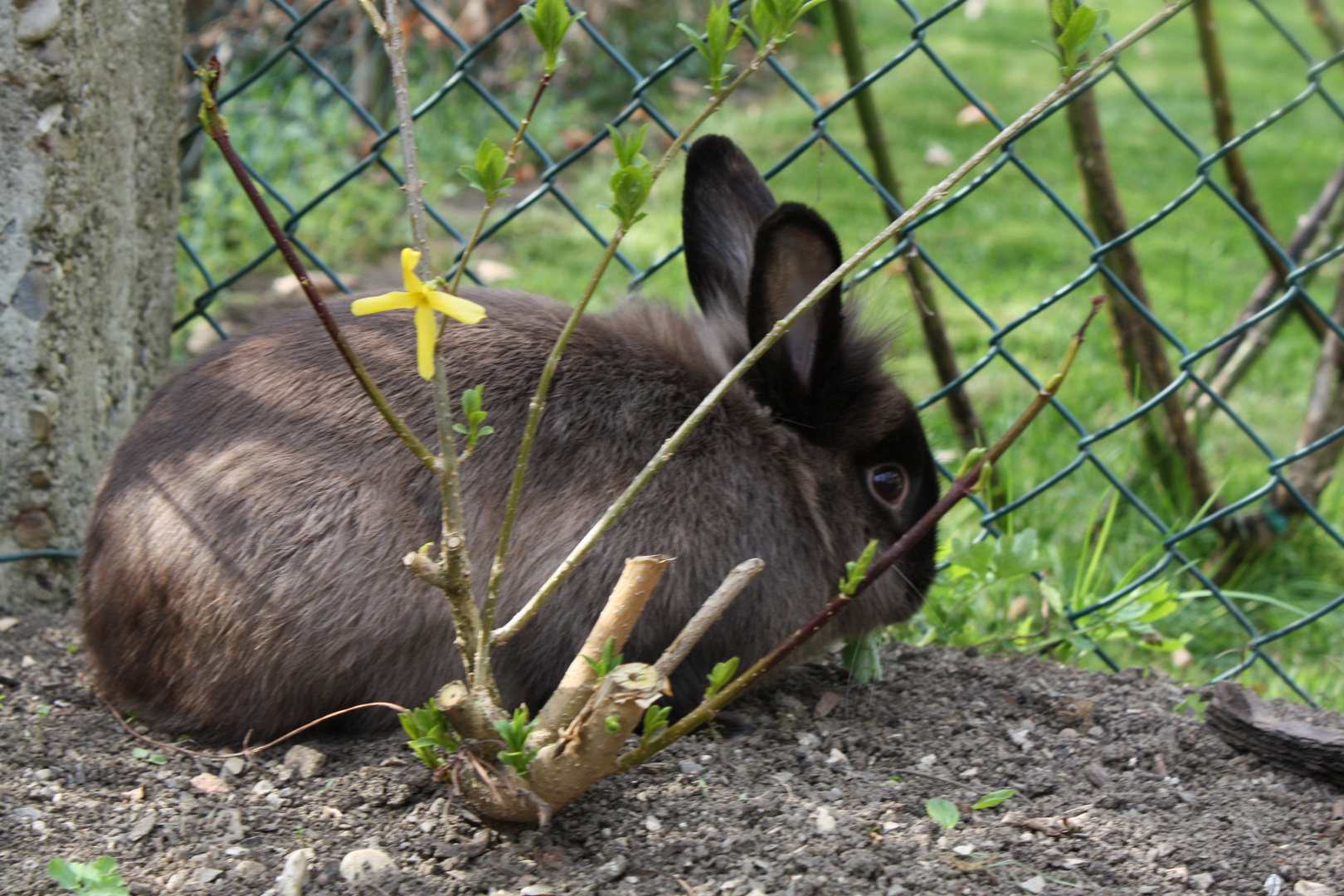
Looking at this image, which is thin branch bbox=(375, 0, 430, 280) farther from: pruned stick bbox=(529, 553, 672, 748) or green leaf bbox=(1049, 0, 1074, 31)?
green leaf bbox=(1049, 0, 1074, 31)

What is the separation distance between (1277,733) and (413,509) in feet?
5.71

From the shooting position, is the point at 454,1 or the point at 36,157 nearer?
the point at 36,157

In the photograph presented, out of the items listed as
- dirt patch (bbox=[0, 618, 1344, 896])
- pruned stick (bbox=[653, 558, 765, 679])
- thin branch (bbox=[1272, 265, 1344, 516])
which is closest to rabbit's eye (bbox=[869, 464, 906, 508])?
dirt patch (bbox=[0, 618, 1344, 896])

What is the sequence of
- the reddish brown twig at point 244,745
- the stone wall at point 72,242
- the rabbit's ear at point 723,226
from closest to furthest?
the reddish brown twig at point 244,745 < the stone wall at point 72,242 < the rabbit's ear at point 723,226

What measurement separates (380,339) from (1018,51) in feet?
22.6

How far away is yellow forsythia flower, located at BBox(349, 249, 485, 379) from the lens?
148 centimetres

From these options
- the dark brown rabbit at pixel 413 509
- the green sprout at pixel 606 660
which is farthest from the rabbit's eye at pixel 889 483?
the green sprout at pixel 606 660

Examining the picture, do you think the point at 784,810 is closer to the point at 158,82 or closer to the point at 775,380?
the point at 775,380

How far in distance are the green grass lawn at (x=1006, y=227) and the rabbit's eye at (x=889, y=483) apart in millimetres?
337

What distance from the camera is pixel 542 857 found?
1885 millimetres

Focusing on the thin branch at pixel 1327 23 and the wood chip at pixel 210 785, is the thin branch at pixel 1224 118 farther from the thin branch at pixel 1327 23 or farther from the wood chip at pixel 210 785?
the wood chip at pixel 210 785

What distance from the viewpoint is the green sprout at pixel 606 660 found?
1.77 metres

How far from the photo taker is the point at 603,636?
185 centimetres

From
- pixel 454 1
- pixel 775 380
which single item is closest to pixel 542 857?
pixel 775 380
